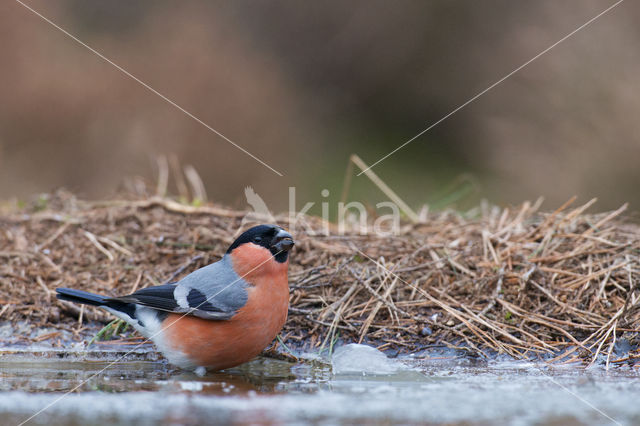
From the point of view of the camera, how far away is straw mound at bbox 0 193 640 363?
416 cm

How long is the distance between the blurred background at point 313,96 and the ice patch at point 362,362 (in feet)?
18.7

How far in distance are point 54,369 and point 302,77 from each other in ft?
30.1

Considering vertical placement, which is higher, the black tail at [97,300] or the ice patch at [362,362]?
the black tail at [97,300]

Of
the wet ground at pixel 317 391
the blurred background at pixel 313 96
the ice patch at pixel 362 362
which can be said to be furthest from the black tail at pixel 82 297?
the blurred background at pixel 313 96

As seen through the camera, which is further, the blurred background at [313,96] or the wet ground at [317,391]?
the blurred background at [313,96]

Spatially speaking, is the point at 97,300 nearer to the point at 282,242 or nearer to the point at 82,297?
the point at 82,297

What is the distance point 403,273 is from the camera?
4.70 metres

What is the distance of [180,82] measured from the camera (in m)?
11.4

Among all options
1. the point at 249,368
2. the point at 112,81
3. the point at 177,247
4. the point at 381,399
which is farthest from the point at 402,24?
the point at 381,399

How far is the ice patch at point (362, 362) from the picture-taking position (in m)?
3.81

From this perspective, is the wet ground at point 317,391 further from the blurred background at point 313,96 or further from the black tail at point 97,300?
the blurred background at point 313,96

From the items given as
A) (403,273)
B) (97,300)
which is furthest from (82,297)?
(403,273)

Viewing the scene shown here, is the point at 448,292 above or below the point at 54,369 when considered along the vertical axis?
above

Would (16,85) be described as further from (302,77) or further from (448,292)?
(448,292)
